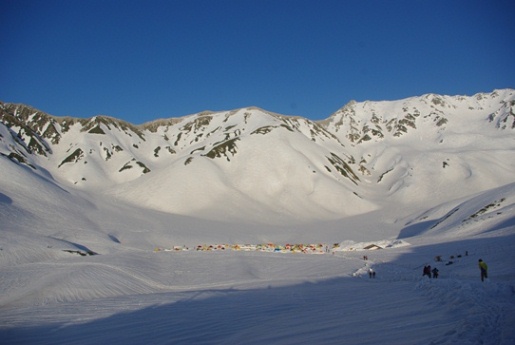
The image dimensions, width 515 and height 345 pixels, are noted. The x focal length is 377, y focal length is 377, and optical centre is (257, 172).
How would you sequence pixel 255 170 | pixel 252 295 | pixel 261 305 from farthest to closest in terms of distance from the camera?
1. pixel 255 170
2. pixel 252 295
3. pixel 261 305

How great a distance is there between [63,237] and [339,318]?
5478cm

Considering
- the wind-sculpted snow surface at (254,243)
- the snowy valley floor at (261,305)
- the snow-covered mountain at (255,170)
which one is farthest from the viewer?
the snow-covered mountain at (255,170)

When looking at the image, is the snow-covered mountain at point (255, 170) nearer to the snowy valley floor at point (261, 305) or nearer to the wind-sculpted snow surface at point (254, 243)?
the wind-sculpted snow surface at point (254, 243)

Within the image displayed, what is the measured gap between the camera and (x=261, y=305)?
17.3m

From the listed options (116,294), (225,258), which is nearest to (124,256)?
(225,258)

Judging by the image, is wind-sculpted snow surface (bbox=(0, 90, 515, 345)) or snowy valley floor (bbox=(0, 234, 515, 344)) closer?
snowy valley floor (bbox=(0, 234, 515, 344))

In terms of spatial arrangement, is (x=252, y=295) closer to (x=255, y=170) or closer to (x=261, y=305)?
(x=261, y=305)

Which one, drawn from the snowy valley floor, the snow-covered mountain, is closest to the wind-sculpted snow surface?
the snowy valley floor

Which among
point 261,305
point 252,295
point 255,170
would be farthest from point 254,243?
point 255,170

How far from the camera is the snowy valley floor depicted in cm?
1062

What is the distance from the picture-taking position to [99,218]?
80.2 meters

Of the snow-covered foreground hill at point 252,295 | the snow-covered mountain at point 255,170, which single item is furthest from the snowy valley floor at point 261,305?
the snow-covered mountain at point 255,170

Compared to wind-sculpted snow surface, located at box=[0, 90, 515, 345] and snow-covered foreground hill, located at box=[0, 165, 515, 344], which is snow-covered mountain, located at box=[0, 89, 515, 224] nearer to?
wind-sculpted snow surface, located at box=[0, 90, 515, 345]

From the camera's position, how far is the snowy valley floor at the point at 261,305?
10.6 m
